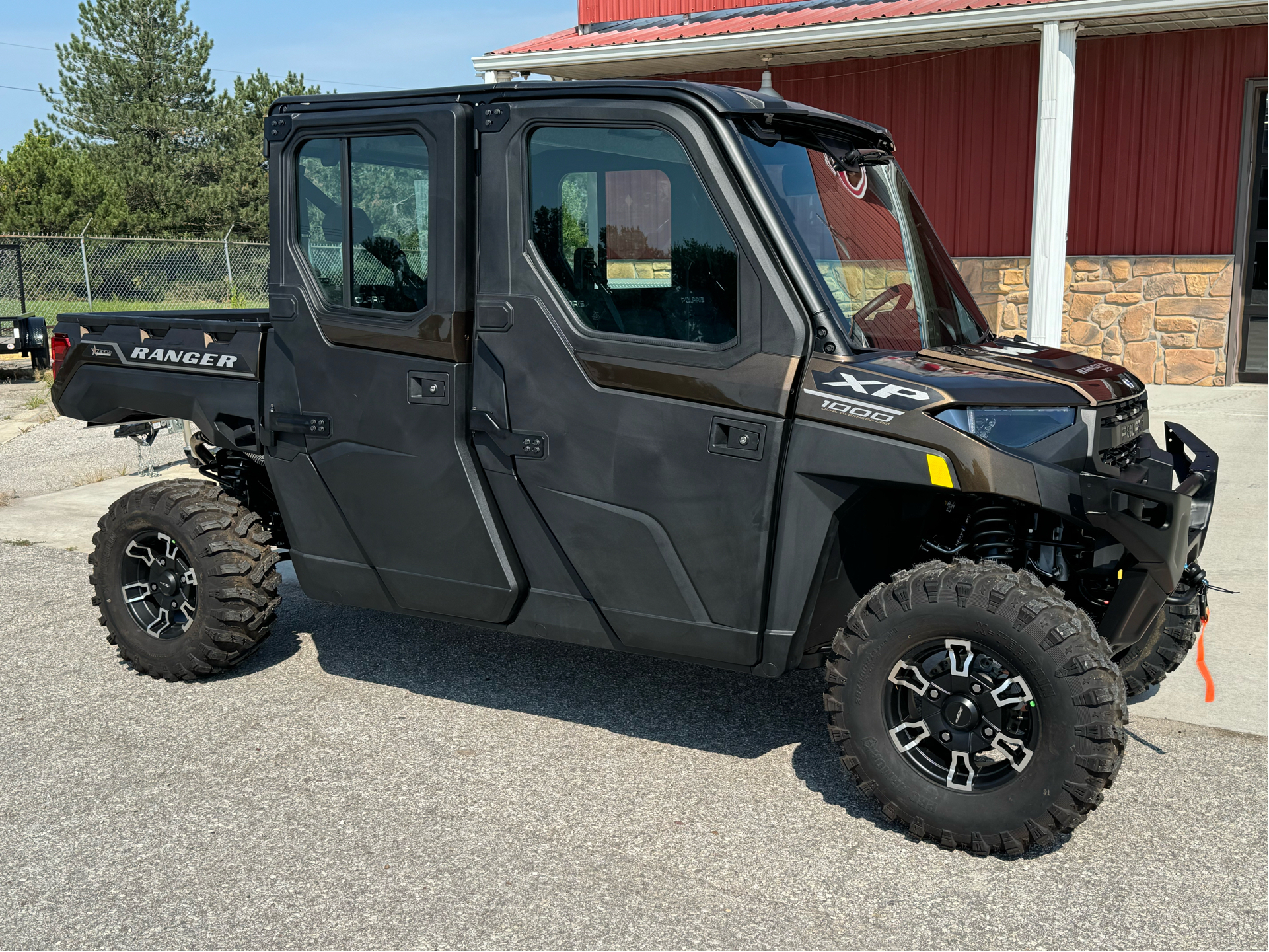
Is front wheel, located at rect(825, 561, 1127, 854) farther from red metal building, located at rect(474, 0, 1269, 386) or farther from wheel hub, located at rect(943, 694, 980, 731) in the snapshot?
red metal building, located at rect(474, 0, 1269, 386)

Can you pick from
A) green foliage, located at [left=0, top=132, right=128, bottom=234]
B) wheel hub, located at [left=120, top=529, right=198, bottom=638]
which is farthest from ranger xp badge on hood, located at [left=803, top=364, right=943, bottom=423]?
green foliage, located at [left=0, top=132, right=128, bottom=234]

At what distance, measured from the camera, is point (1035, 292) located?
38.2 feet

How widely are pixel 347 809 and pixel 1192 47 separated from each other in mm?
12482

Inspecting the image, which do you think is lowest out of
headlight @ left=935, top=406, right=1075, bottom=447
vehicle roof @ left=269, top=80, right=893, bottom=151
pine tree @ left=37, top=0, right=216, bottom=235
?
headlight @ left=935, top=406, right=1075, bottom=447

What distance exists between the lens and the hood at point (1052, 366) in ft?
11.8

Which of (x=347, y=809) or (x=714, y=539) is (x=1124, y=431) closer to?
(x=714, y=539)

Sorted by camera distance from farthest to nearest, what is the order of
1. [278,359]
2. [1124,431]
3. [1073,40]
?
[1073,40] < [278,359] < [1124,431]

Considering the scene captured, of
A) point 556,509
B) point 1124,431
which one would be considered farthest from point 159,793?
point 1124,431

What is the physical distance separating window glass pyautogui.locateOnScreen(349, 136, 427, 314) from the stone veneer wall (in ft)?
33.3

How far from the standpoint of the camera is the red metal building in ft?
38.9

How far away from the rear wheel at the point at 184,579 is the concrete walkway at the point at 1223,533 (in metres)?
2.07

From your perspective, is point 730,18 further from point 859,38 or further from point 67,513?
point 67,513

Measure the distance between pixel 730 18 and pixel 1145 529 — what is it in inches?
473

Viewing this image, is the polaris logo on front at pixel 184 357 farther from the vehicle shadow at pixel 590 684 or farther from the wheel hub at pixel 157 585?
the vehicle shadow at pixel 590 684
